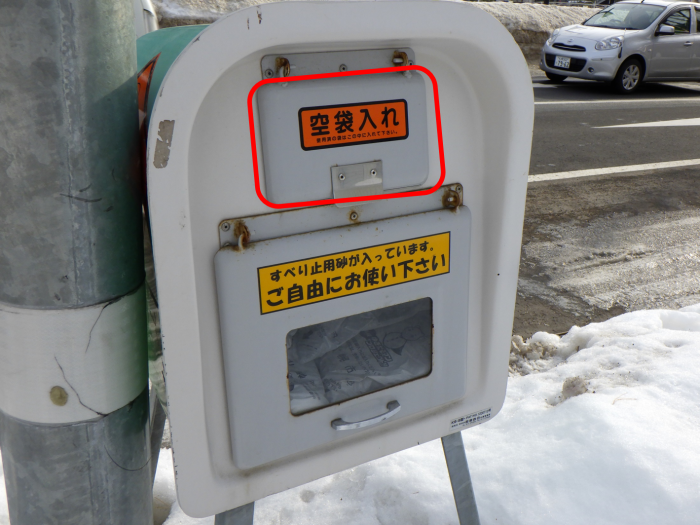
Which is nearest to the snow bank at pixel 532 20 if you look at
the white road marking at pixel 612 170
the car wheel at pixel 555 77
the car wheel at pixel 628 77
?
the car wheel at pixel 555 77

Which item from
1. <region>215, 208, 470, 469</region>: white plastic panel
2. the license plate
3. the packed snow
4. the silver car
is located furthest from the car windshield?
<region>215, 208, 470, 469</region>: white plastic panel

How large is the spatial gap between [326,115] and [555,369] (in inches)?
77.0

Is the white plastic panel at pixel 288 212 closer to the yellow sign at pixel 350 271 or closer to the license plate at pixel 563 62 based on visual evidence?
the yellow sign at pixel 350 271

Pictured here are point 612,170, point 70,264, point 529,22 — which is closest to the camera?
point 70,264

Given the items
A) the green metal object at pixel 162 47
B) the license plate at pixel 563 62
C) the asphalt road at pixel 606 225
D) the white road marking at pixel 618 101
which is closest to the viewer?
the green metal object at pixel 162 47

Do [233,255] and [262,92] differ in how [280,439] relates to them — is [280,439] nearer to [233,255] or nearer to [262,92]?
[233,255]

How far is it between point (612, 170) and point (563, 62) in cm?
514

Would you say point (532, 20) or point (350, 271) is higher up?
point (532, 20)

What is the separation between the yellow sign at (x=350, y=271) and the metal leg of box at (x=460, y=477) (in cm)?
45

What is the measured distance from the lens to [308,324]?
1.16m

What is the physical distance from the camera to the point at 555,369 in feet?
8.75

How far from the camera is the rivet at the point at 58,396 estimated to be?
1018 mm

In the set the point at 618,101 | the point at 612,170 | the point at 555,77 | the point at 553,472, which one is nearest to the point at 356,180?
the point at 553,472

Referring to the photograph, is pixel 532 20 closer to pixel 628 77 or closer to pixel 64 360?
pixel 628 77
